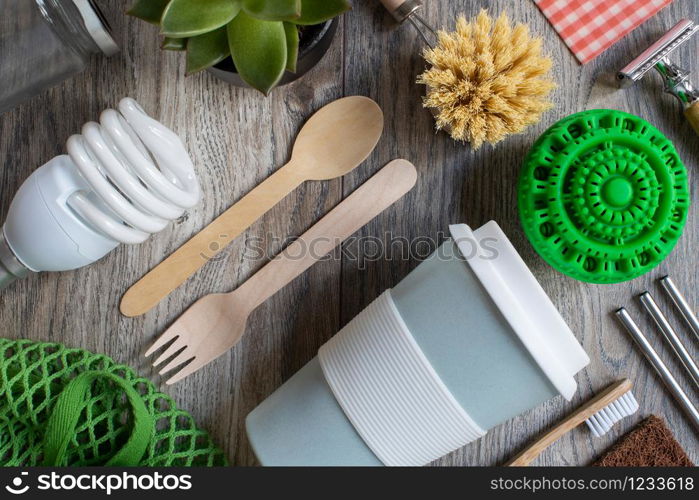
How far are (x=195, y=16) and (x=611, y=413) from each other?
1.83ft

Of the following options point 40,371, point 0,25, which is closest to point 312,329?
point 40,371

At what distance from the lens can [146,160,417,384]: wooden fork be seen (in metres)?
0.69

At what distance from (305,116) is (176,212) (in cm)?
19

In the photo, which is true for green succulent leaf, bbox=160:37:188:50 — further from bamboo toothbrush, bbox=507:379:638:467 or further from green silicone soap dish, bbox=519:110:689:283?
bamboo toothbrush, bbox=507:379:638:467

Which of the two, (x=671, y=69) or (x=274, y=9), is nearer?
(x=274, y=9)

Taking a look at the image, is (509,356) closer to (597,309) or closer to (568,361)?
(568,361)

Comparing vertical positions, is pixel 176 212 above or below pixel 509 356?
above

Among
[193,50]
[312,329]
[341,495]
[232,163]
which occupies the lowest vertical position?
[341,495]

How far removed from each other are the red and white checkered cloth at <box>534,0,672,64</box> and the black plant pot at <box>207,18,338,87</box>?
0.24m

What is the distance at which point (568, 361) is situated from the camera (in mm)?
569

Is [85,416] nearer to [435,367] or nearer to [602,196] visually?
[435,367]

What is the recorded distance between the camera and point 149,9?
533 millimetres

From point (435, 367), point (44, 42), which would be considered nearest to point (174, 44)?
point (44, 42)

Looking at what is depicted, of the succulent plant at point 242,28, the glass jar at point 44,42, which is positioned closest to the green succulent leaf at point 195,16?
the succulent plant at point 242,28
